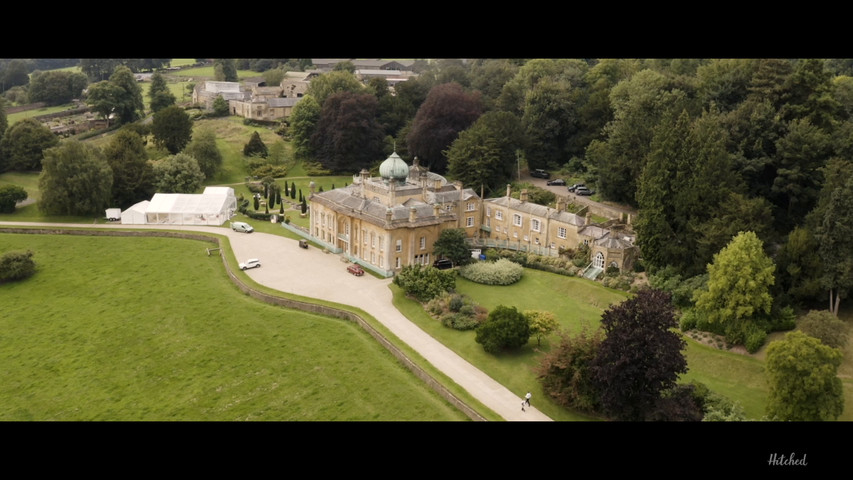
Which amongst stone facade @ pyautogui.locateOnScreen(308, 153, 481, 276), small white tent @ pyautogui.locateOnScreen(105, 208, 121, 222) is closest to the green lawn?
stone facade @ pyautogui.locateOnScreen(308, 153, 481, 276)

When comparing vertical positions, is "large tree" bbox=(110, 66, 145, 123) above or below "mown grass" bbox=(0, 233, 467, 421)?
above

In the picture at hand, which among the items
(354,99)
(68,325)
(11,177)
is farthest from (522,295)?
(11,177)

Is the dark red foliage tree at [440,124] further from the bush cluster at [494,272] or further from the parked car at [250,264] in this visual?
the parked car at [250,264]

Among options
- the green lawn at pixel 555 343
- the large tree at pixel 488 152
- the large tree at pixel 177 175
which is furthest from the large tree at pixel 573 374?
the large tree at pixel 177 175

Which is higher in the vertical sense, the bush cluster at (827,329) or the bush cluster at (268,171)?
the bush cluster at (268,171)

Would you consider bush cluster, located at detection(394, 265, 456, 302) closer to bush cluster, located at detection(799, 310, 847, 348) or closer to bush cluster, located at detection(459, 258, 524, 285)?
bush cluster, located at detection(459, 258, 524, 285)

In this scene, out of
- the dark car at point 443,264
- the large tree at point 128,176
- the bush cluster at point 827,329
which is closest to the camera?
the bush cluster at point 827,329

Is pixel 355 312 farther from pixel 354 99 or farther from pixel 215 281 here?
pixel 354 99
